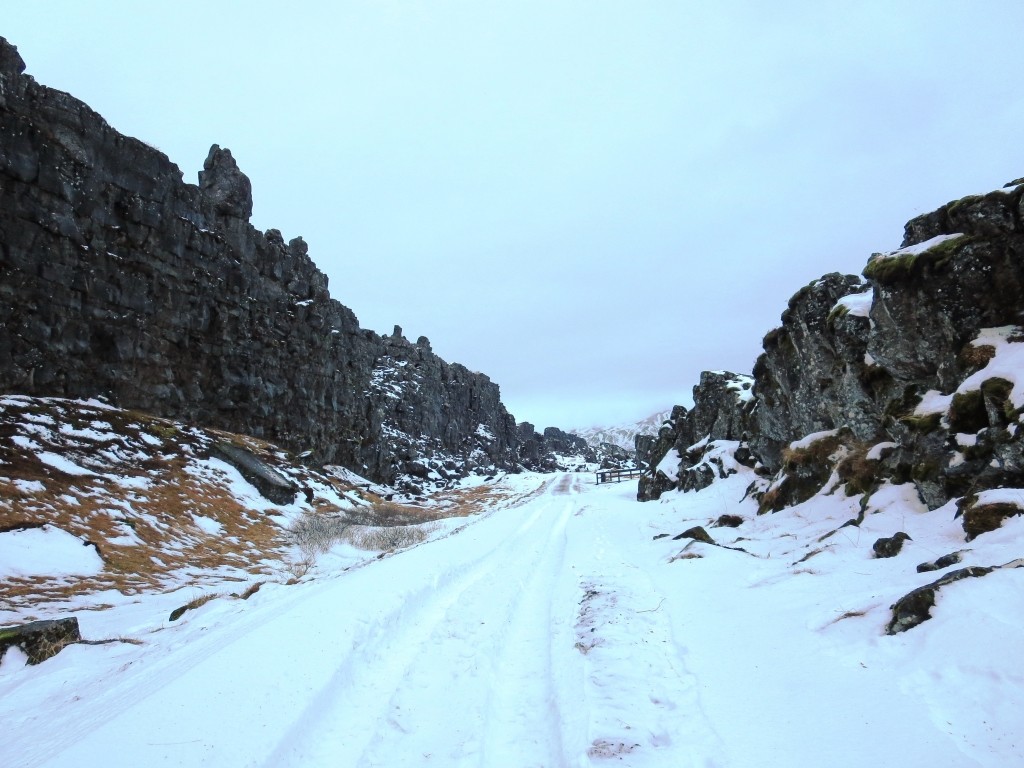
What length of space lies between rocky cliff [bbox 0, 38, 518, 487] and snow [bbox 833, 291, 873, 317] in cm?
3663

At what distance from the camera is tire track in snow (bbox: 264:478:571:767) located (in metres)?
4.30

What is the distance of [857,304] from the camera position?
1444cm

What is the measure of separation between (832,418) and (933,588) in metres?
12.7

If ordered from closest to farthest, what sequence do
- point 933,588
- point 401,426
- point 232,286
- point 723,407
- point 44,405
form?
point 933,588
point 44,405
point 723,407
point 232,286
point 401,426

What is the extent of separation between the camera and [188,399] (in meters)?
36.7

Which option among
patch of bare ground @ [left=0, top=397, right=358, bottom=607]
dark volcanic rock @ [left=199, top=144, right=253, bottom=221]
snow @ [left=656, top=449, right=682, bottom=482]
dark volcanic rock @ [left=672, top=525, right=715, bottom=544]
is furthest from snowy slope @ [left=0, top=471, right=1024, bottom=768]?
dark volcanic rock @ [left=199, top=144, right=253, bottom=221]

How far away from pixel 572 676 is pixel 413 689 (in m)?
1.84

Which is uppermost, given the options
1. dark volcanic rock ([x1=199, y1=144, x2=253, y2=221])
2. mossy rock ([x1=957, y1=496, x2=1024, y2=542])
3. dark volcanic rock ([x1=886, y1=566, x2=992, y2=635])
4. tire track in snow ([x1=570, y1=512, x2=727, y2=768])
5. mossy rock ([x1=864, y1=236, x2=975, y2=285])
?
dark volcanic rock ([x1=199, y1=144, x2=253, y2=221])

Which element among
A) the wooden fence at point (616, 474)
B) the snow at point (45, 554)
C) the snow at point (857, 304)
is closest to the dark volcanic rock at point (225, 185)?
the snow at point (45, 554)

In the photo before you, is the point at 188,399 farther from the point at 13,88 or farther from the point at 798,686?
the point at 798,686

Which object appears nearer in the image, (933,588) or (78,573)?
(933,588)

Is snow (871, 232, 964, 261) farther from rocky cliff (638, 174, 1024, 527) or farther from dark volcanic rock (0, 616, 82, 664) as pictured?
dark volcanic rock (0, 616, 82, 664)

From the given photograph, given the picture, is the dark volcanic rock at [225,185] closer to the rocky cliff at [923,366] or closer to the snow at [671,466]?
the snow at [671,466]

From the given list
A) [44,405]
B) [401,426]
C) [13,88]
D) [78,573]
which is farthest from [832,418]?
[401,426]
